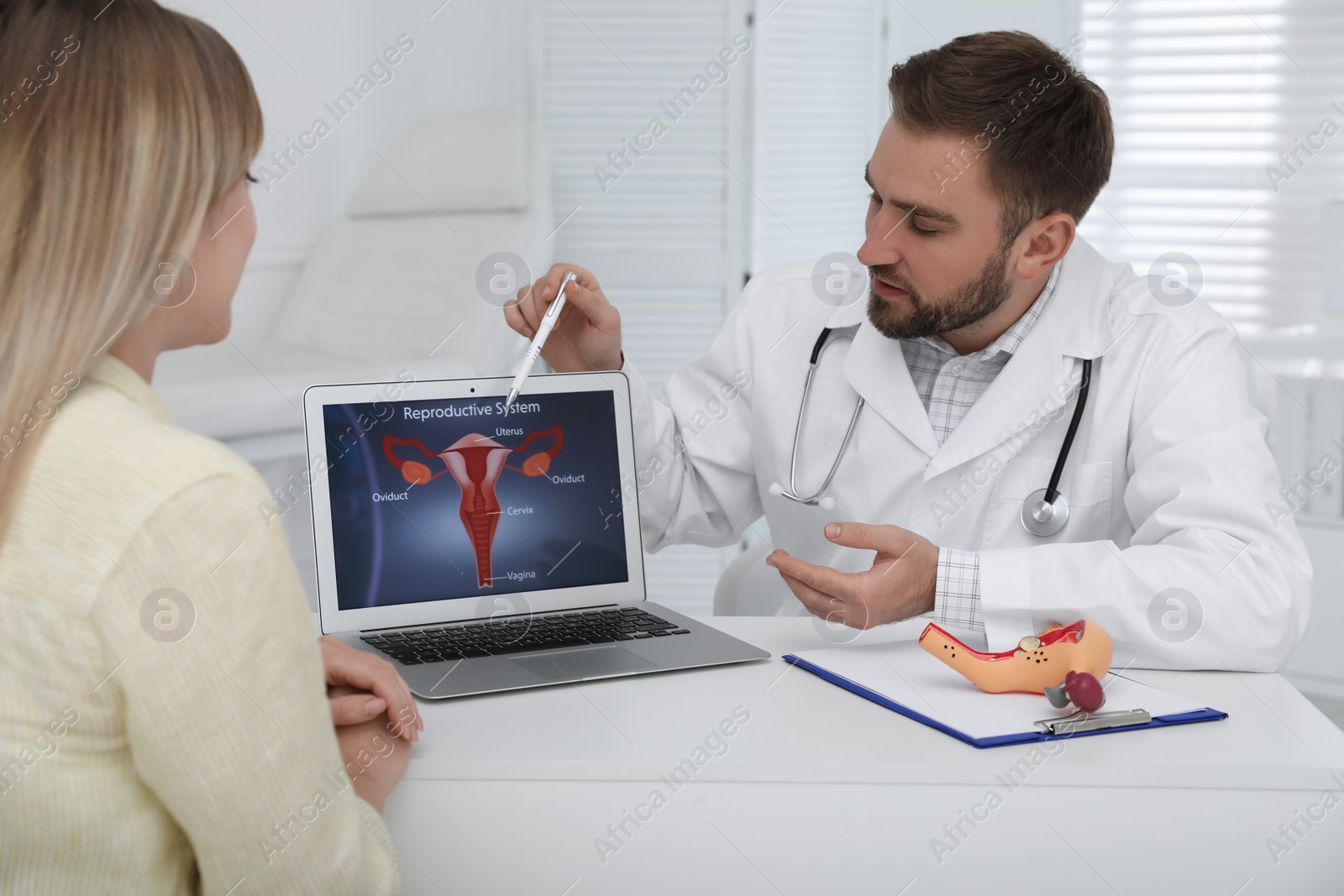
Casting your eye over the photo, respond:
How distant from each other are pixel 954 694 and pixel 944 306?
2.00 ft

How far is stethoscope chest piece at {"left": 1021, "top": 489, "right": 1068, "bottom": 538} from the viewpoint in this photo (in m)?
1.38

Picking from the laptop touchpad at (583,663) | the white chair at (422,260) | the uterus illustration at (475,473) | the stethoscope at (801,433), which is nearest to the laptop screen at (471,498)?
the uterus illustration at (475,473)

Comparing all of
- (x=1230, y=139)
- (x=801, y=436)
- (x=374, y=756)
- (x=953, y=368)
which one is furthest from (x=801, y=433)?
(x=1230, y=139)

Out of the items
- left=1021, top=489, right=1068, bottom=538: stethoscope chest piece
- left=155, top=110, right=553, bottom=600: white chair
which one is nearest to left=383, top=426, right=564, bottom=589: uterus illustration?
left=1021, top=489, right=1068, bottom=538: stethoscope chest piece

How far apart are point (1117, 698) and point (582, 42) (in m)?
2.38

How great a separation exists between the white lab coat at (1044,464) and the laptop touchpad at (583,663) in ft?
1.17

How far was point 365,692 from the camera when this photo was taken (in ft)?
3.14

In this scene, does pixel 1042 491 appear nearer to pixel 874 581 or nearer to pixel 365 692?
pixel 874 581

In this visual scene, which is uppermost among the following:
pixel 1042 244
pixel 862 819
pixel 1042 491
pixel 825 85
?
pixel 825 85

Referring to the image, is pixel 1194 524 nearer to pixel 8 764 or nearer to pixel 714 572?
pixel 8 764

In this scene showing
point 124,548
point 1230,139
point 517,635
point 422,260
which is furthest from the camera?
point 1230,139

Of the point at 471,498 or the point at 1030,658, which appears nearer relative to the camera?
the point at 1030,658

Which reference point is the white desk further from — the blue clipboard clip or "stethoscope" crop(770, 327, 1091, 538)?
"stethoscope" crop(770, 327, 1091, 538)

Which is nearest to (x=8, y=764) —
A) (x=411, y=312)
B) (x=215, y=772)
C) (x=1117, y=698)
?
(x=215, y=772)
